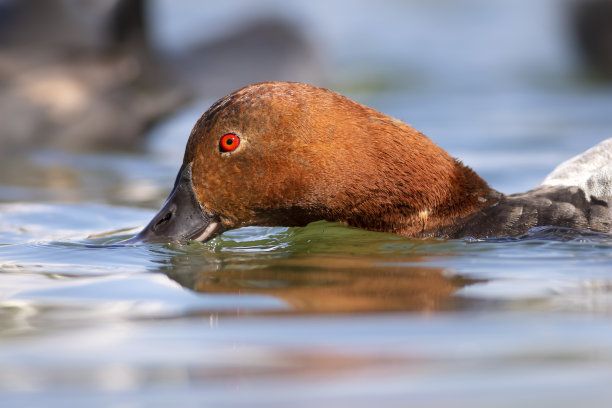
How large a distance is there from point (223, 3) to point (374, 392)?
75.7ft

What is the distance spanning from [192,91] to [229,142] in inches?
279

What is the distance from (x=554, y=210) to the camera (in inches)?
238

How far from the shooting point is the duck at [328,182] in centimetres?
578

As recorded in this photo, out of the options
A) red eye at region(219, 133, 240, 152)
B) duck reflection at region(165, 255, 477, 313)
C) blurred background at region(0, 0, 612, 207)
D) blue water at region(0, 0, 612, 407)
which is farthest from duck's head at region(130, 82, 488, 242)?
blurred background at region(0, 0, 612, 207)

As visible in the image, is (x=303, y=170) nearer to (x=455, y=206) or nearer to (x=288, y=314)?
(x=455, y=206)

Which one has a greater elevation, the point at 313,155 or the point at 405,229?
the point at 313,155

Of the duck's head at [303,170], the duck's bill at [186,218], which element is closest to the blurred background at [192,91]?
the duck's bill at [186,218]

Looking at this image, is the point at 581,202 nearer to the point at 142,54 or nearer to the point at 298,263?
the point at 298,263

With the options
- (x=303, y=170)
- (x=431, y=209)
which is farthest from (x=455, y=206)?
(x=303, y=170)

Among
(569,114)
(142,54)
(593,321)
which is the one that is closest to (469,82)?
(569,114)

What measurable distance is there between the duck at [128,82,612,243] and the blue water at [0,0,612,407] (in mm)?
153

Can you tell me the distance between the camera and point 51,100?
11.6 meters

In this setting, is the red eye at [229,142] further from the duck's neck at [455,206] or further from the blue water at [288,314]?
the duck's neck at [455,206]

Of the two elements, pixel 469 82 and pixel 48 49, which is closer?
pixel 48 49
